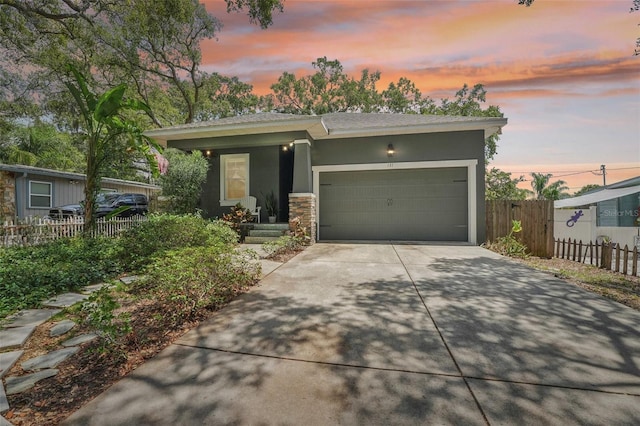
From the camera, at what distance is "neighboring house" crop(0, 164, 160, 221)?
1262 centimetres

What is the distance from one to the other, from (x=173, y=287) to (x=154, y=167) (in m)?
4.59

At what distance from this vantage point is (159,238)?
18.1 feet

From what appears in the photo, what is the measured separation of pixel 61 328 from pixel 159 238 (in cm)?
285

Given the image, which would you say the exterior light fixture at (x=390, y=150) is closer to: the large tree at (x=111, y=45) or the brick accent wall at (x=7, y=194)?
the large tree at (x=111, y=45)

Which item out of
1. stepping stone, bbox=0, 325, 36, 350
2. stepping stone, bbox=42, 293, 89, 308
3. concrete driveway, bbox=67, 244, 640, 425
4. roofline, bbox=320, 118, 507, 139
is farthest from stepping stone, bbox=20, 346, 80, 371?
roofline, bbox=320, 118, 507, 139

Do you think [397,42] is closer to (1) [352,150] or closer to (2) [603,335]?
(1) [352,150]

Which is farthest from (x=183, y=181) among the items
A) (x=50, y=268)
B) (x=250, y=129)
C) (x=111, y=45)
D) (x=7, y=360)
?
(x=111, y=45)

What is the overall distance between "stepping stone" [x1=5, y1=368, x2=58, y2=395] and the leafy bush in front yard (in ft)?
5.41

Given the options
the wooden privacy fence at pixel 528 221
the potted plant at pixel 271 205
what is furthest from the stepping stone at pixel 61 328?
the wooden privacy fence at pixel 528 221

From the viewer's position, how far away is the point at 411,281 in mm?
4449

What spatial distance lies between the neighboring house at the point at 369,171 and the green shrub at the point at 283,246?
76 cm

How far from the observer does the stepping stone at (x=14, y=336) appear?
2442mm

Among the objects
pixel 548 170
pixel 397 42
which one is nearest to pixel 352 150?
pixel 397 42

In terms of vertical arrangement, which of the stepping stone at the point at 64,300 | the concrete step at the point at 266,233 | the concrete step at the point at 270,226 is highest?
the concrete step at the point at 270,226
